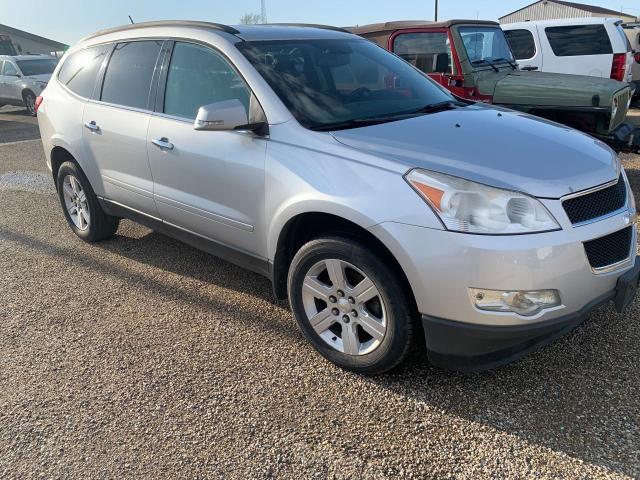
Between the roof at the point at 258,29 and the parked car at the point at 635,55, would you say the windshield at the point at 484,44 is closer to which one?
the roof at the point at 258,29

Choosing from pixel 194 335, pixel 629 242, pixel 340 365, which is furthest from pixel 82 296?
pixel 629 242

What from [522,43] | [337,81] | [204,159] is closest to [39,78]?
[522,43]

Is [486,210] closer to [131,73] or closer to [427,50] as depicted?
[131,73]

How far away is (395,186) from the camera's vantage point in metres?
2.46

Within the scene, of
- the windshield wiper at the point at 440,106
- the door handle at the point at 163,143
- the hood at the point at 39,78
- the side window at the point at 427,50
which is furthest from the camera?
the hood at the point at 39,78

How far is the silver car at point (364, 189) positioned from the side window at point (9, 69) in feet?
46.1

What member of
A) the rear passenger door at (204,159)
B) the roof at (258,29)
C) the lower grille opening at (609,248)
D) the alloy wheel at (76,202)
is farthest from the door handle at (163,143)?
the lower grille opening at (609,248)

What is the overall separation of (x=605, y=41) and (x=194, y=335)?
9435mm

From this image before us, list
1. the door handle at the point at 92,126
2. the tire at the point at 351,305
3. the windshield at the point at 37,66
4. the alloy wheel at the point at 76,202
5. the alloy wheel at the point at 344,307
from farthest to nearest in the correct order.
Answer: the windshield at the point at 37,66, the alloy wheel at the point at 76,202, the door handle at the point at 92,126, the alloy wheel at the point at 344,307, the tire at the point at 351,305

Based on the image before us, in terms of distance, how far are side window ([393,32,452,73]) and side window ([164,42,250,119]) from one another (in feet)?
13.2

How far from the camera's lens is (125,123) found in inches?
154

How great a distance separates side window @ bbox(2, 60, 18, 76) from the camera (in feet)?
A: 51.9

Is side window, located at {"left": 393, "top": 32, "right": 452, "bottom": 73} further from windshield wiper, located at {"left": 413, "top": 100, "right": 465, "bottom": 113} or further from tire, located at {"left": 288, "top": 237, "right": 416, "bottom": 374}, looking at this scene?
tire, located at {"left": 288, "top": 237, "right": 416, "bottom": 374}

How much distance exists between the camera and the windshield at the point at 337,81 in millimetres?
3076
